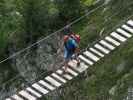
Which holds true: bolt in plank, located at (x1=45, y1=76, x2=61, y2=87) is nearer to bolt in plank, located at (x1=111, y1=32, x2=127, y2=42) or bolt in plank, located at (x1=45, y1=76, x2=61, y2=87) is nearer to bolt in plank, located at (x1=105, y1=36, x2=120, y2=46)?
bolt in plank, located at (x1=105, y1=36, x2=120, y2=46)

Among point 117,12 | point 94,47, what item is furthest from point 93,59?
point 117,12

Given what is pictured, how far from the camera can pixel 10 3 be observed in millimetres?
36312

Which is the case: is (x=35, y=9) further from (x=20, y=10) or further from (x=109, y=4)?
(x=109, y=4)

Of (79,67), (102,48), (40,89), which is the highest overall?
(102,48)

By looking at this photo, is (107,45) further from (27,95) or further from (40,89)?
(27,95)

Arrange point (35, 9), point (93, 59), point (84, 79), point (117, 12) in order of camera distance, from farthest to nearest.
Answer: point (35, 9)
point (117, 12)
point (84, 79)
point (93, 59)

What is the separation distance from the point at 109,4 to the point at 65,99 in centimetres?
679

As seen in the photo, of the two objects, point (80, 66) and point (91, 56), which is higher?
point (91, 56)

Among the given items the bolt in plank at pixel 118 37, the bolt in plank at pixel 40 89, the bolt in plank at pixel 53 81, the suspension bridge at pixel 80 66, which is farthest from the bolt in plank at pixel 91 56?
the bolt in plank at pixel 40 89

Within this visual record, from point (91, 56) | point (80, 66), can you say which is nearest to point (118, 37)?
point (91, 56)

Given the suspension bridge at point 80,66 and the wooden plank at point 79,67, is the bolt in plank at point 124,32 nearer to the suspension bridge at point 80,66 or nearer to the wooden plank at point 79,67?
the suspension bridge at point 80,66

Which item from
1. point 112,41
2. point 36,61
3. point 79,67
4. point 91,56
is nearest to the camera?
point 79,67

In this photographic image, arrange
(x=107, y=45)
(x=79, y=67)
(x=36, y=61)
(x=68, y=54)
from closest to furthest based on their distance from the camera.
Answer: (x=68, y=54) → (x=79, y=67) → (x=107, y=45) → (x=36, y=61)

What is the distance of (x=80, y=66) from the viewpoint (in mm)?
24938
